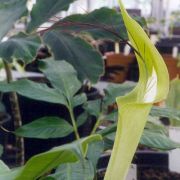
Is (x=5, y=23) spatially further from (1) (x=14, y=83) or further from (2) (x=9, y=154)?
(2) (x=9, y=154)

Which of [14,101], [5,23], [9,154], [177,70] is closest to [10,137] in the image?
[9,154]

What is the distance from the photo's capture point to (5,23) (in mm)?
479

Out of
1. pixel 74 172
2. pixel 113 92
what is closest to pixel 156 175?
pixel 113 92

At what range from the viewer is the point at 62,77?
1.93ft

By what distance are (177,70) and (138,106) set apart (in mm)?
1528

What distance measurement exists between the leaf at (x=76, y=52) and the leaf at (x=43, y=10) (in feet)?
0.32

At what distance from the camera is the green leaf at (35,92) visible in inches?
21.7

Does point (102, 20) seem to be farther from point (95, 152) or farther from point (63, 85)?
point (95, 152)

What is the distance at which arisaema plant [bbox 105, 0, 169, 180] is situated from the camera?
0.34 meters

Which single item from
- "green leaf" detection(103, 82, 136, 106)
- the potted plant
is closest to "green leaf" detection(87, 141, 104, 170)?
the potted plant

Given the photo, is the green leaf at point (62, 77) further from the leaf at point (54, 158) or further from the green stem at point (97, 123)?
the leaf at point (54, 158)

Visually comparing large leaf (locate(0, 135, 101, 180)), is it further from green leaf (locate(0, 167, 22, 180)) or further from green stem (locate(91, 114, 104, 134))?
green stem (locate(91, 114, 104, 134))

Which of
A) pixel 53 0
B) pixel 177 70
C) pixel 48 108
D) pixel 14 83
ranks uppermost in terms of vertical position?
pixel 53 0

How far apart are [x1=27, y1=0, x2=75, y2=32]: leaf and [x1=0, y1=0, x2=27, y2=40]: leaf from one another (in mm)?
65
